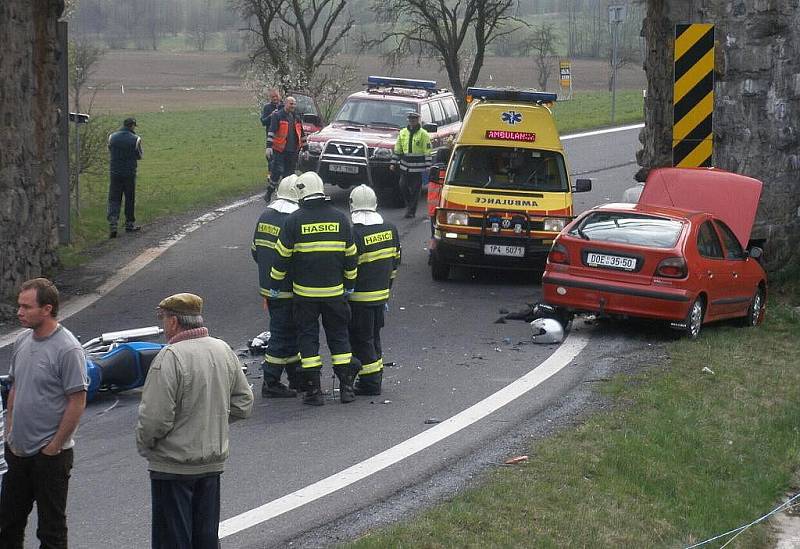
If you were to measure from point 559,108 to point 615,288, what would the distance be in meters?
38.6

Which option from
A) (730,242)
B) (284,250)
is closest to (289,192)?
(284,250)

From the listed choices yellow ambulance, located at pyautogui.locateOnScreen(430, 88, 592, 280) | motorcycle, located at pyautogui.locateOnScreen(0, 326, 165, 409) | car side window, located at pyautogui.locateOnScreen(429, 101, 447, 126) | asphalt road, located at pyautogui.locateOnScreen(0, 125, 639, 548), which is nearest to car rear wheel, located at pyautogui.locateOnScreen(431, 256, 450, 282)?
yellow ambulance, located at pyautogui.locateOnScreen(430, 88, 592, 280)

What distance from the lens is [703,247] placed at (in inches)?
536

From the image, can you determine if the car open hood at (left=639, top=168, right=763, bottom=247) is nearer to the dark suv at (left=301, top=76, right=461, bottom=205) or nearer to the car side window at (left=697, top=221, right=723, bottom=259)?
the car side window at (left=697, top=221, right=723, bottom=259)

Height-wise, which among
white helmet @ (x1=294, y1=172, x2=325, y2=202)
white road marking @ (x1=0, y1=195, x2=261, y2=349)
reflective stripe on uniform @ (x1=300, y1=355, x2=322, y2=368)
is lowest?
white road marking @ (x1=0, y1=195, x2=261, y2=349)

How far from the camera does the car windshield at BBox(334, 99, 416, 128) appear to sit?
81.5ft

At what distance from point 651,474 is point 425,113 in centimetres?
1708

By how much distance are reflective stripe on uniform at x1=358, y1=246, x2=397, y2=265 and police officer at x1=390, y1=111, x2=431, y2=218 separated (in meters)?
11.3

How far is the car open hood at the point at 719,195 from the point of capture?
14938mm

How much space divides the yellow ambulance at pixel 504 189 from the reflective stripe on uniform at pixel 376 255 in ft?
18.0

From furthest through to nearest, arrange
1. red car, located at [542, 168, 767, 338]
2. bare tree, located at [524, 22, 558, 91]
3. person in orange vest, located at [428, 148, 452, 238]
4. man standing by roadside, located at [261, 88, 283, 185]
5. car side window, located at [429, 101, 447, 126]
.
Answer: bare tree, located at [524, 22, 558, 91], car side window, located at [429, 101, 447, 126], man standing by roadside, located at [261, 88, 283, 185], person in orange vest, located at [428, 148, 452, 238], red car, located at [542, 168, 767, 338]

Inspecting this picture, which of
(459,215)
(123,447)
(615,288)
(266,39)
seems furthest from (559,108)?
(123,447)

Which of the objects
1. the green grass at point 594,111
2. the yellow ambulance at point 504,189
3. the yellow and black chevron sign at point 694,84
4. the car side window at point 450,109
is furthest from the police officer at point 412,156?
the green grass at point 594,111

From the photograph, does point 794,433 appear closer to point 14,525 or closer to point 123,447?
point 123,447
